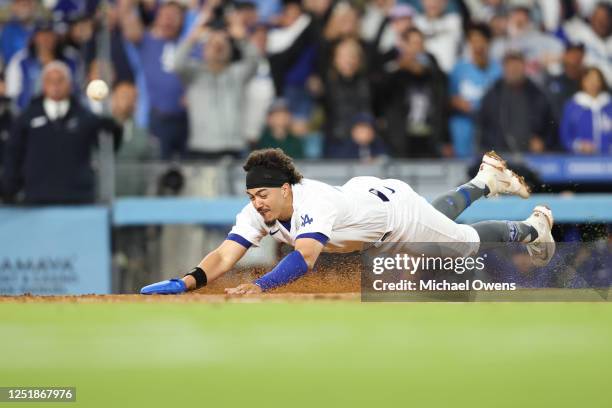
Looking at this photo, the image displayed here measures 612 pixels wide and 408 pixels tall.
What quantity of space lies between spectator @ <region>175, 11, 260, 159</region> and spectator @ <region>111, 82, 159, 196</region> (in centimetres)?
48

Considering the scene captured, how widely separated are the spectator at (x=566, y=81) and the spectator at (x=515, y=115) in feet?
0.65

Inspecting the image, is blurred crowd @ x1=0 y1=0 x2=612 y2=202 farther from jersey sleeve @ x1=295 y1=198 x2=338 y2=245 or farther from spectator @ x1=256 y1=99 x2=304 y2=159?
jersey sleeve @ x1=295 y1=198 x2=338 y2=245

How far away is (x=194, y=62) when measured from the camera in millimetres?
11680

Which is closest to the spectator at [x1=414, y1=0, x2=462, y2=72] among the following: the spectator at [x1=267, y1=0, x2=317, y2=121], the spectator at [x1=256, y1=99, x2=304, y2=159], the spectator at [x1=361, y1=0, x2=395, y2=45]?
the spectator at [x1=361, y1=0, x2=395, y2=45]

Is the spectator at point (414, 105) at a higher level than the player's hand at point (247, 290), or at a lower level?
higher

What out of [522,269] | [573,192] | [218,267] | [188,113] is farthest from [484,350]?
[188,113]

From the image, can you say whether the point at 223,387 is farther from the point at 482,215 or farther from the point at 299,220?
the point at 482,215

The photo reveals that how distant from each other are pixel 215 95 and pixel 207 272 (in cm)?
435

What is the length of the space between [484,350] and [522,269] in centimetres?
123

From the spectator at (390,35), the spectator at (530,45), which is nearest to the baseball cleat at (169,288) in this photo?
the spectator at (390,35)

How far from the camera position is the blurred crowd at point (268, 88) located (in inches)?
449

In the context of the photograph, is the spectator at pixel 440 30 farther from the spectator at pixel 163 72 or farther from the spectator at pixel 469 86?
the spectator at pixel 163 72

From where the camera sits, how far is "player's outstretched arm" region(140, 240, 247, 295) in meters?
7.55

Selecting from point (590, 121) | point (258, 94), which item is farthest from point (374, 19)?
point (590, 121)
